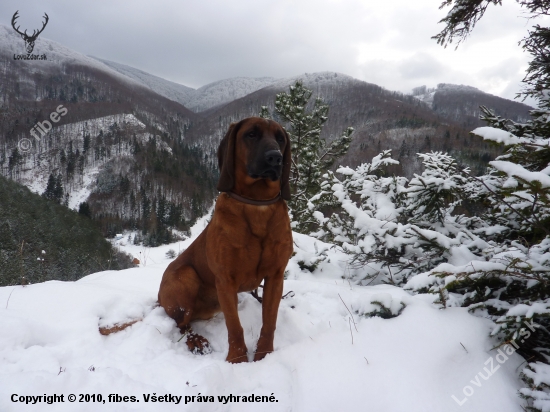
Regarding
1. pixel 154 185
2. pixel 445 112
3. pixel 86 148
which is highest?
pixel 445 112

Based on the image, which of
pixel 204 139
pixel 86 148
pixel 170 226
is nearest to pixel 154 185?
pixel 170 226

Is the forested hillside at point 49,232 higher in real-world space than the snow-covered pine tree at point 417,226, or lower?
lower

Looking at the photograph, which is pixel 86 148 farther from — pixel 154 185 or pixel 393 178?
pixel 393 178

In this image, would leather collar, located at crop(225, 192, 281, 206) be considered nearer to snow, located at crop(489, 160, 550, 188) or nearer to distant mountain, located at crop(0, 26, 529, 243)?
snow, located at crop(489, 160, 550, 188)

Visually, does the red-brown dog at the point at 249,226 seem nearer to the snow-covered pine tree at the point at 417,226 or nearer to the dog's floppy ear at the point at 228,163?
the dog's floppy ear at the point at 228,163

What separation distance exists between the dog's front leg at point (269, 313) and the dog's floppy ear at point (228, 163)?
78cm

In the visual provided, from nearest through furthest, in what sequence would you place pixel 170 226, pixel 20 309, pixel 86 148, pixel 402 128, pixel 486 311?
pixel 486 311, pixel 20 309, pixel 170 226, pixel 402 128, pixel 86 148

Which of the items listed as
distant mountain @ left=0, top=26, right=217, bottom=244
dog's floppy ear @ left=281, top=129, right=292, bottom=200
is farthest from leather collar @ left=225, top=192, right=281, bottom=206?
distant mountain @ left=0, top=26, right=217, bottom=244

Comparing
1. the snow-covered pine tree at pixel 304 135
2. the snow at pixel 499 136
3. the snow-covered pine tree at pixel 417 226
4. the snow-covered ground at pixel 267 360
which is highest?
the snow-covered pine tree at pixel 304 135

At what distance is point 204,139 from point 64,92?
82823 mm

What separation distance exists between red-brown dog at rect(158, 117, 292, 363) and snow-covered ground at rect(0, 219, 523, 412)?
28 cm

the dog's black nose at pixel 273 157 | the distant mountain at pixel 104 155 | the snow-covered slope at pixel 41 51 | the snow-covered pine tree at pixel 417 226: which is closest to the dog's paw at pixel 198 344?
the dog's black nose at pixel 273 157

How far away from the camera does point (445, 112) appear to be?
156 metres

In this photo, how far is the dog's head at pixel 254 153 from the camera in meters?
1.98
